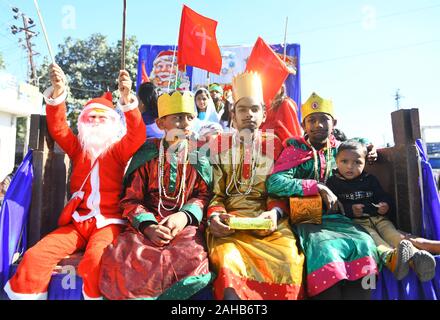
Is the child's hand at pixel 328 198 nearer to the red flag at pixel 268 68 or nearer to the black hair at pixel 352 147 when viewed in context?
the black hair at pixel 352 147

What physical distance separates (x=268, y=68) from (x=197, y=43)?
1.01 metres

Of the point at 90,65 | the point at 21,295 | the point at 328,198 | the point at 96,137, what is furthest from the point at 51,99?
the point at 90,65

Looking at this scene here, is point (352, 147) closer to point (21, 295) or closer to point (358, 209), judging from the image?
point (358, 209)

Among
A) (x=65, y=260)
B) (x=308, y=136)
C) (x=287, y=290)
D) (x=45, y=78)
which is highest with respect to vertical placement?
(x=45, y=78)

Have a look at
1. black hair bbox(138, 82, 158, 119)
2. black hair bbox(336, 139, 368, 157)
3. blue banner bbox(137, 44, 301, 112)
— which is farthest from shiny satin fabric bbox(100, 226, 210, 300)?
blue banner bbox(137, 44, 301, 112)

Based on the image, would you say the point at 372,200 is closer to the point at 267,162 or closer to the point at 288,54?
the point at 267,162

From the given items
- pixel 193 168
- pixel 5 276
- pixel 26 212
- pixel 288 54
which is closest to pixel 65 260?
pixel 5 276

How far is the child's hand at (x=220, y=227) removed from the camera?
2.22 meters

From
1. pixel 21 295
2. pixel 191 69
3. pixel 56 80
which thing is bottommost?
pixel 21 295

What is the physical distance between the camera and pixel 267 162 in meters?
2.76

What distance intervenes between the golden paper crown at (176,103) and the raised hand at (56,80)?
76 centimetres

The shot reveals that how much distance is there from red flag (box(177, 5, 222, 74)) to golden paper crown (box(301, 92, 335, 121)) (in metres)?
2.19

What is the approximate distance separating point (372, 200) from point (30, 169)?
8.29 feet

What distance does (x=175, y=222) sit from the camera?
230 centimetres
